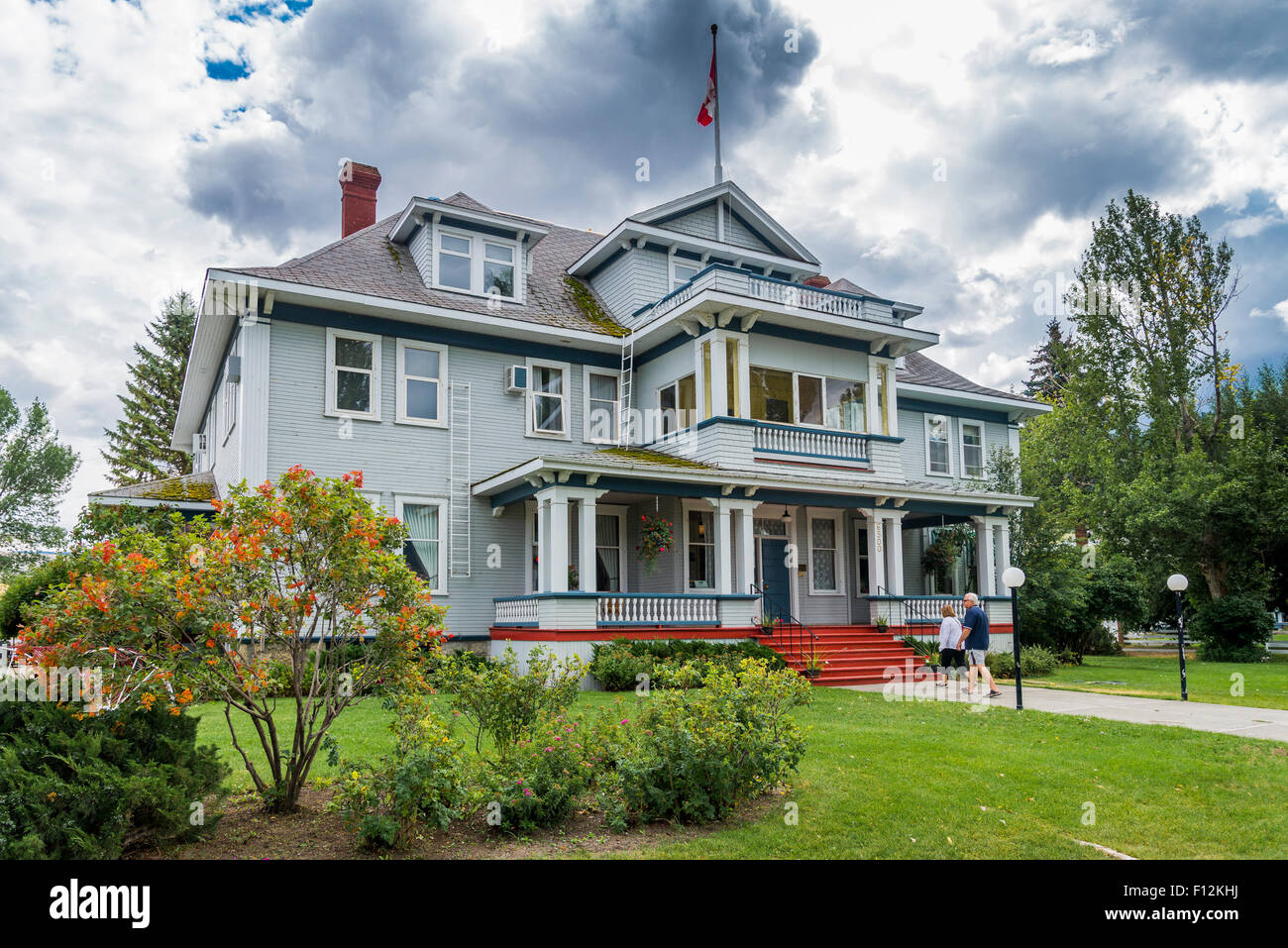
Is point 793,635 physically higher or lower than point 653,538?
lower

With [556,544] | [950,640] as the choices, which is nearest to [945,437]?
[950,640]

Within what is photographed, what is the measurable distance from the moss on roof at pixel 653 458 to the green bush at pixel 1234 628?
18.6 m

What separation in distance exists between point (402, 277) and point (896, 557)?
12781mm

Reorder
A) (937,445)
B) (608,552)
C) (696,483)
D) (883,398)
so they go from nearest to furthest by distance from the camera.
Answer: (696,483) → (608,552) → (883,398) → (937,445)

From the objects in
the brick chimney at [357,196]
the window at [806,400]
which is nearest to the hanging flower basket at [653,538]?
the window at [806,400]

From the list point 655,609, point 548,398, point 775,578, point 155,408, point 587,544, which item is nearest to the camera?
point 587,544

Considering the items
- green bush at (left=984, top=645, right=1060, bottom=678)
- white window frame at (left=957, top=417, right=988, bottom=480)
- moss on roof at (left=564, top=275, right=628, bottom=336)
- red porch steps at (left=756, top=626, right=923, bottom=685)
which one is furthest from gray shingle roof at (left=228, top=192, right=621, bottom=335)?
white window frame at (left=957, top=417, right=988, bottom=480)

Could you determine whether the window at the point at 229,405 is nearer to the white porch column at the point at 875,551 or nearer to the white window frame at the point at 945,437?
the white porch column at the point at 875,551

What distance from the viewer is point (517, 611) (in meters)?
18.1

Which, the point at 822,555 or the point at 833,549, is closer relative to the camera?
the point at 822,555

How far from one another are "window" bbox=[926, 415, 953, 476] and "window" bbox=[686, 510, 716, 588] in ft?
27.9

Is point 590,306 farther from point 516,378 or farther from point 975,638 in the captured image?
point 975,638
